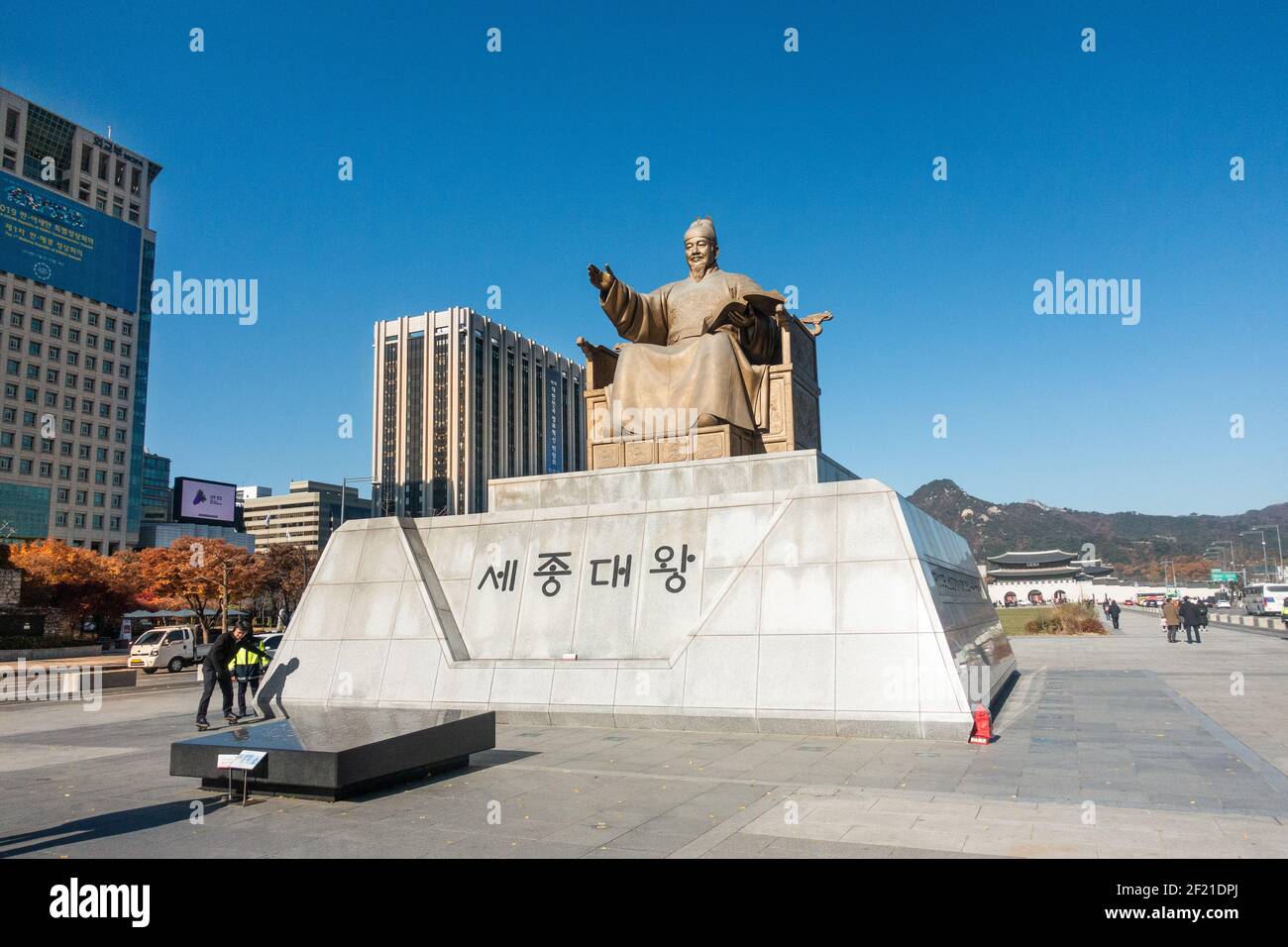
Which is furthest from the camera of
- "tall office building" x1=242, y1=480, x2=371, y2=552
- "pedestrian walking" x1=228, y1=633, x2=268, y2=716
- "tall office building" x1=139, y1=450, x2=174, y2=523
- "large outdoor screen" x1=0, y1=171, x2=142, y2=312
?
"tall office building" x1=139, y1=450, x2=174, y2=523

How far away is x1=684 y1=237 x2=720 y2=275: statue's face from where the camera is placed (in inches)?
635

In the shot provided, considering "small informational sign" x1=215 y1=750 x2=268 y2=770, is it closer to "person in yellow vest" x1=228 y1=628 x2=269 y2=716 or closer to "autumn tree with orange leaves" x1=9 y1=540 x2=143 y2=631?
"person in yellow vest" x1=228 y1=628 x2=269 y2=716

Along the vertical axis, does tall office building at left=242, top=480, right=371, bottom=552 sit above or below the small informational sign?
above

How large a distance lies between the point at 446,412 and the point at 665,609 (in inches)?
3464

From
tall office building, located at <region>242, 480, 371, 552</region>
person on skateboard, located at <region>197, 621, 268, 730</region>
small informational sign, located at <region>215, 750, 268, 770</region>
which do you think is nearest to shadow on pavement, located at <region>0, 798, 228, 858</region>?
small informational sign, located at <region>215, 750, 268, 770</region>

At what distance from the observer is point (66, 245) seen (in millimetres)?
78938

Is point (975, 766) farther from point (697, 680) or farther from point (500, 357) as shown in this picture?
point (500, 357)

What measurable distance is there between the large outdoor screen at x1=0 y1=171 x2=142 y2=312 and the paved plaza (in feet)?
266

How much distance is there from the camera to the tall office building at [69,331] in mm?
75250

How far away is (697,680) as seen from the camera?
37.3 feet

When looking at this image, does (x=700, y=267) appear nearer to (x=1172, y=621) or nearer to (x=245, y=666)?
(x=245, y=666)

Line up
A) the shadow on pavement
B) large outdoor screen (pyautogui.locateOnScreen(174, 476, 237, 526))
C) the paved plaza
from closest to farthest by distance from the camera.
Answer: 1. the paved plaza
2. the shadow on pavement
3. large outdoor screen (pyautogui.locateOnScreen(174, 476, 237, 526))
